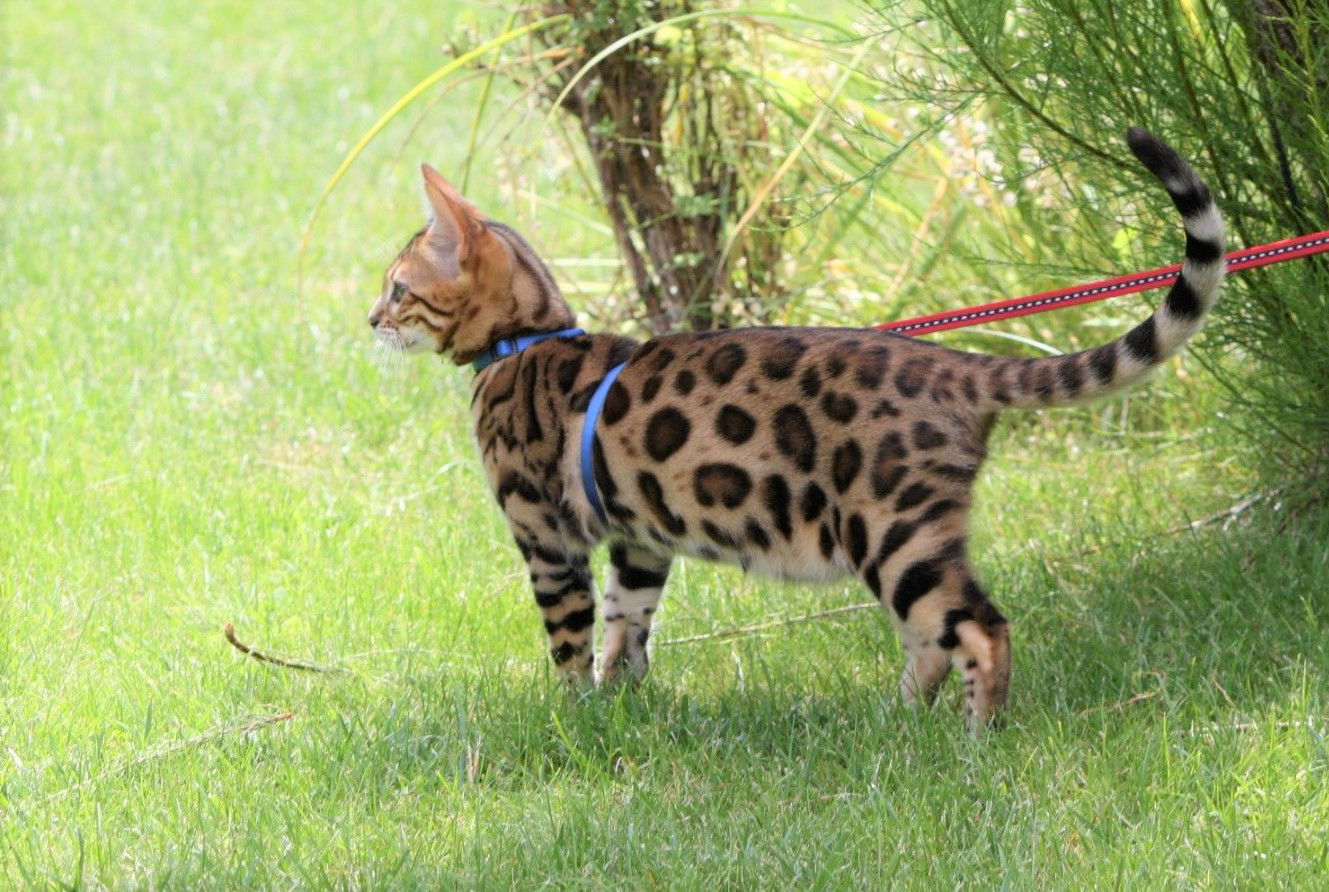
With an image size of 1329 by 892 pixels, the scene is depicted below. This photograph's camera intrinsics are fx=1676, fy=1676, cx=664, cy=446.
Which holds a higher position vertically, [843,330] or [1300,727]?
[843,330]

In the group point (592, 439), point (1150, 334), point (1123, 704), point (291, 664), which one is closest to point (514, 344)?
point (592, 439)

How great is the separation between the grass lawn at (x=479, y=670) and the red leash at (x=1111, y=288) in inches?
34.5

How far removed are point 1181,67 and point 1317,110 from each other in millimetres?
356

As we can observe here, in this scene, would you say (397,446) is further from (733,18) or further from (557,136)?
(733,18)

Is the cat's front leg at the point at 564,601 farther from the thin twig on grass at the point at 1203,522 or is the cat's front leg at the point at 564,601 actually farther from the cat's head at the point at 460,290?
the thin twig on grass at the point at 1203,522

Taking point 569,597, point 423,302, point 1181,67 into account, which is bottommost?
point 569,597

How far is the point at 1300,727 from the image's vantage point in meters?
3.73

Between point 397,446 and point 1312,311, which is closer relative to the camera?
point 1312,311

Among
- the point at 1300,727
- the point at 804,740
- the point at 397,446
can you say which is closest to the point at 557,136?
the point at 397,446

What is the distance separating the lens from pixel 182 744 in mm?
4039

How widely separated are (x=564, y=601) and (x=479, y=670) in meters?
0.39

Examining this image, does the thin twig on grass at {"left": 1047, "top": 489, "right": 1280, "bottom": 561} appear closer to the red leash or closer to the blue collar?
the red leash

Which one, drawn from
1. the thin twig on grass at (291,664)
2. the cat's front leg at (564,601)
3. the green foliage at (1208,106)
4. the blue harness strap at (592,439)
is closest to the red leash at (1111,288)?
the green foliage at (1208,106)

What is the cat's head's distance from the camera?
174 inches
